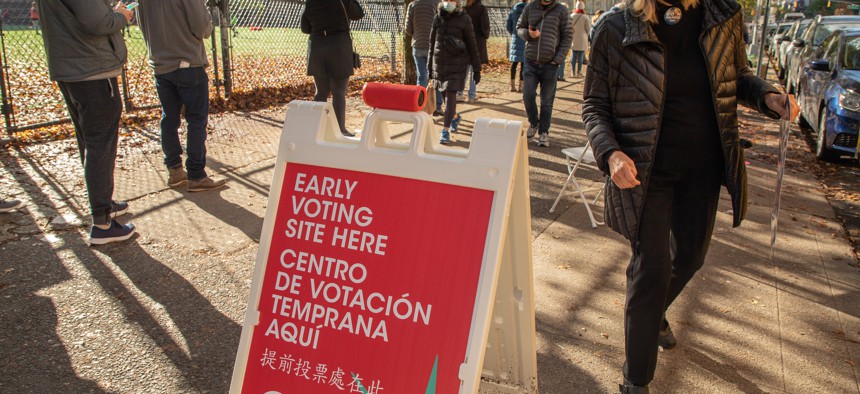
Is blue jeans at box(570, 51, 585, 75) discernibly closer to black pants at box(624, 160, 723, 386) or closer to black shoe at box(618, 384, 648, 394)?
black pants at box(624, 160, 723, 386)

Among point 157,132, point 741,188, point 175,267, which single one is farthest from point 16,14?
point 741,188

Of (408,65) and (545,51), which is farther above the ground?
(545,51)

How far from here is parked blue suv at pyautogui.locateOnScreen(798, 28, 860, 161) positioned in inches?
326

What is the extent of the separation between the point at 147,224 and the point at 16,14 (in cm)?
567

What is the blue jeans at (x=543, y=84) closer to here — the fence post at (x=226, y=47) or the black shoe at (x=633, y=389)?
the fence post at (x=226, y=47)

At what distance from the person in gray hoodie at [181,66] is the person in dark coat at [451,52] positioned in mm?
3127

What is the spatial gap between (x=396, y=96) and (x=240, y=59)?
Result: 12417 millimetres

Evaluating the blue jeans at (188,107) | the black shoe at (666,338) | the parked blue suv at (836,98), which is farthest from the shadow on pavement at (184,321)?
the parked blue suv at (836,98)

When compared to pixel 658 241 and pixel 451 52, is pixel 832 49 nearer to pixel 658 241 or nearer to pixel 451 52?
pixel 451 52

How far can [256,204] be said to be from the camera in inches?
232

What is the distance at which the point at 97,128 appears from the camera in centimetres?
464

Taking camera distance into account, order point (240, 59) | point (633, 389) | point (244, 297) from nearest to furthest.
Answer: point (633, 389) → point (244, 297) → point (240, 59)

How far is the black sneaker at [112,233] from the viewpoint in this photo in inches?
189

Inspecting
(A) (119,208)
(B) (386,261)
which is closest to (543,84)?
(A) (119,208)
